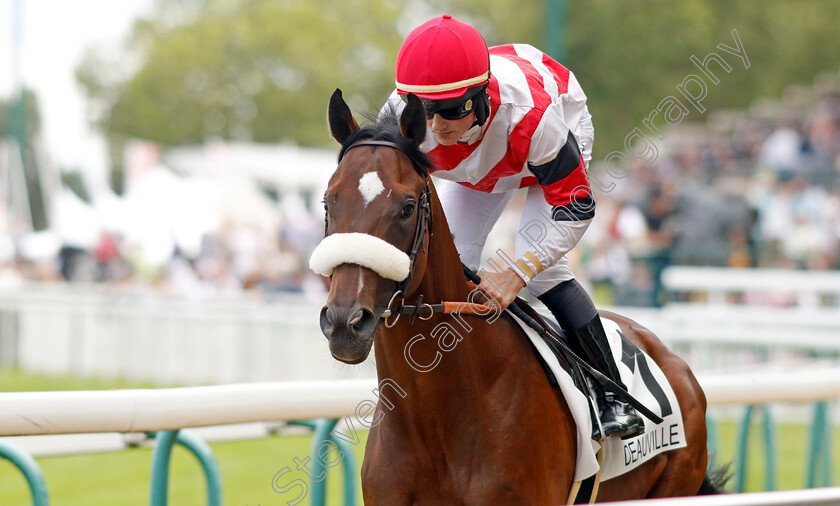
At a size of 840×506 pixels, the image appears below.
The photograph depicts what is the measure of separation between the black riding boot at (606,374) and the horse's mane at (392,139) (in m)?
0.90

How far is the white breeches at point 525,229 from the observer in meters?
3.21

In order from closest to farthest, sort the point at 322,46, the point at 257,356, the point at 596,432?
the point at 596,432, the point at 257,356, the point at 322,46

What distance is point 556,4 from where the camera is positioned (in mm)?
12047

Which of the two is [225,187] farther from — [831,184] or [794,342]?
[794,342]

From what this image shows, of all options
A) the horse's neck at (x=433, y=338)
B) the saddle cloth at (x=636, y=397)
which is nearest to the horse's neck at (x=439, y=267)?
the horse's neck at (x=433, y=338)

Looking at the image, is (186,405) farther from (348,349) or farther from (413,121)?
(413,121)

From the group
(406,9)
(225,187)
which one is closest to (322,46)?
(406,9)

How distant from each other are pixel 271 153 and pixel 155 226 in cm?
943

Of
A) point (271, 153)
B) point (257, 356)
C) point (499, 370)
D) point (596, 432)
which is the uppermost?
point (499, 370)

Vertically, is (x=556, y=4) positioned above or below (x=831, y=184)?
above

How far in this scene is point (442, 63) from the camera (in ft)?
9.68

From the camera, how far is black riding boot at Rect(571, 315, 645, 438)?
342cm

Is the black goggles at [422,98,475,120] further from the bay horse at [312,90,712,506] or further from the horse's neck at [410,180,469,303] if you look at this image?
the horse's neck at [410,180,469,303]

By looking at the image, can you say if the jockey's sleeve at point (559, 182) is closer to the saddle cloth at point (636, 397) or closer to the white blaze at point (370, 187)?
A: the saddle cloth at point (636, 397)
